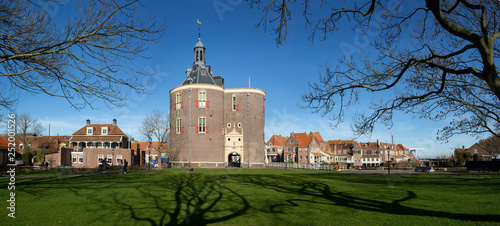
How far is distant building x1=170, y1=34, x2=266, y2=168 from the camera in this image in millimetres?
54750

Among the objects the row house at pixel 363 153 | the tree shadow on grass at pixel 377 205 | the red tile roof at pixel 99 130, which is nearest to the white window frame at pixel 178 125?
the red tile roof at pixel 99 130

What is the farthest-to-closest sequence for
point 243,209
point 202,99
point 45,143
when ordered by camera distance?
point 45,143 < point 202,99 < point 243,209

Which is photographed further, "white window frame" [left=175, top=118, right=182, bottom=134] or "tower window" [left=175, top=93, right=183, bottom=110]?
"tower window" [left=175, top=93, right=183, bottom=110]

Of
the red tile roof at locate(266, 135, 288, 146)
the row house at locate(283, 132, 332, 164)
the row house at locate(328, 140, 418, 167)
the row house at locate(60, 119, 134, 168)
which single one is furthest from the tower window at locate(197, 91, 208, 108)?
the row house at locate(328, 140, 418, 167)

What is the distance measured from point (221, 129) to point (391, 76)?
4815cm

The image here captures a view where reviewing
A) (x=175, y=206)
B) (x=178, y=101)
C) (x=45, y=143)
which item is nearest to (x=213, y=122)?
(x=178, y=101)

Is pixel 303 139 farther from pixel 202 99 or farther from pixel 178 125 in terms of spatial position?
pixel 178 125

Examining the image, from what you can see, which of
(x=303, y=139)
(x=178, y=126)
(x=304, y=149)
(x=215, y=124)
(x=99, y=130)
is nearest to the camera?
(x=215, y=124)

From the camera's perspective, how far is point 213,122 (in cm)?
5575

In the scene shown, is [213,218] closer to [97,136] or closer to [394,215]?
[394,215]

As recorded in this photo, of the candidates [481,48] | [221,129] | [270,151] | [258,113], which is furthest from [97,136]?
[481,48]

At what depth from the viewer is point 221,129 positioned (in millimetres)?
56875

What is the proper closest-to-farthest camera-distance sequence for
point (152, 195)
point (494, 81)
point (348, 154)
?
point (494, 81)
point (152, 195)
point (348, 154)

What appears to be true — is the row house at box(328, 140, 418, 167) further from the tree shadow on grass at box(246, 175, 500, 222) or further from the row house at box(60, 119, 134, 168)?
the tree shadow on grass at box(246, 175, 500, 222)
